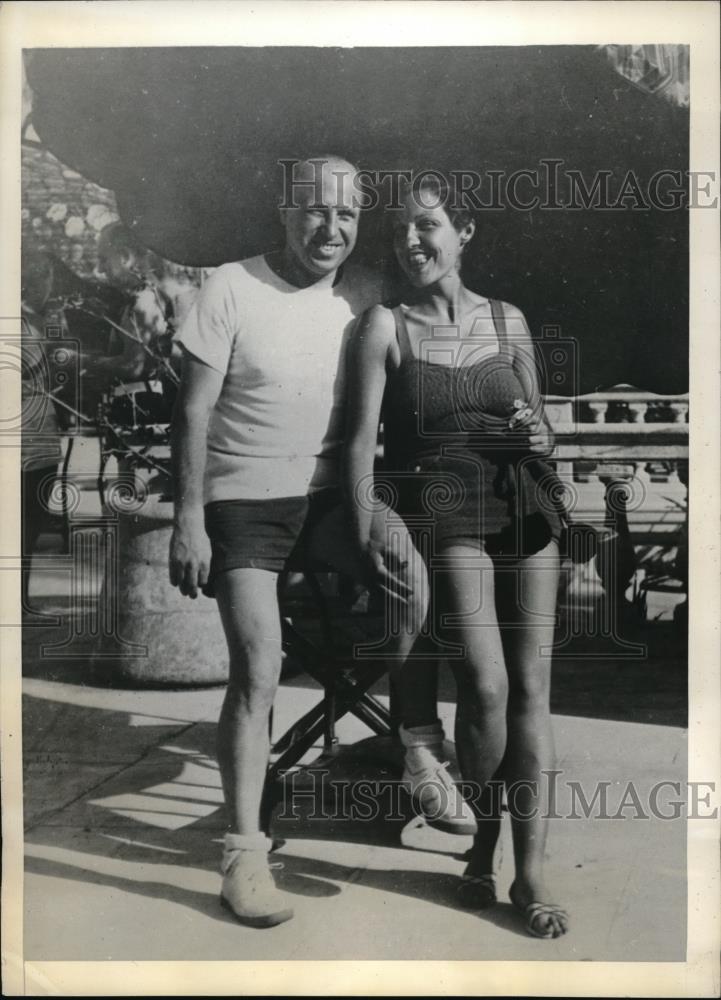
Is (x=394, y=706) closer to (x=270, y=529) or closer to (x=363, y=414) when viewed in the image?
(x=270, y=529)

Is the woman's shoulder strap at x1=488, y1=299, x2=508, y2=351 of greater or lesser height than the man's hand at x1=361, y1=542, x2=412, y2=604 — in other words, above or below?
above

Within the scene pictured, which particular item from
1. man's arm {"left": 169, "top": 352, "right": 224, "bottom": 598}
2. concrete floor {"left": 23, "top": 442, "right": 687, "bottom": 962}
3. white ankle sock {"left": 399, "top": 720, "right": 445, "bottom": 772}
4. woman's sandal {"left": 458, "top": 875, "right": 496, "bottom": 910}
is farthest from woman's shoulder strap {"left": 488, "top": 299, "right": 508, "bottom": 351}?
woman's sandal {"left": 458, "top": 875, "right": 496, "bottom": 910}

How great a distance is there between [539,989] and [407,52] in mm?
3520

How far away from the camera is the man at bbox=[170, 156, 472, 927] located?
4102 mm

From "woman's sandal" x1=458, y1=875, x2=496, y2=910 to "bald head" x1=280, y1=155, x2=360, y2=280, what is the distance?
232 centimetres

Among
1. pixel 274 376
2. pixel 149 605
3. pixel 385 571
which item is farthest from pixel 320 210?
pixel 149 605

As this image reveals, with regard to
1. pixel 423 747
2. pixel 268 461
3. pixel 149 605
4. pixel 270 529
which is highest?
pixel 268 461

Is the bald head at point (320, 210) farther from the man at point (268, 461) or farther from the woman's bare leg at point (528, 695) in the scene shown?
the woman's bare leg at point (528, 695)

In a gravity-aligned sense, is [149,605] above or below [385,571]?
below

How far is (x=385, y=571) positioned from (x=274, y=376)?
2.74 ft

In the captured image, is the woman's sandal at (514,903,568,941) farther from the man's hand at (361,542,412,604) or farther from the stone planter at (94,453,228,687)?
the stone planter at (94,453,228,687)

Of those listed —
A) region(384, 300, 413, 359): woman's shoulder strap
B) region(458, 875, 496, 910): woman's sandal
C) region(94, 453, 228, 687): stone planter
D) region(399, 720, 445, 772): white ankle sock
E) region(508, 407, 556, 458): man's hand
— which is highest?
region(384, 300, 413, 359): woman's shoulder strap

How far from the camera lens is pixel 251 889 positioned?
4082 millimetres

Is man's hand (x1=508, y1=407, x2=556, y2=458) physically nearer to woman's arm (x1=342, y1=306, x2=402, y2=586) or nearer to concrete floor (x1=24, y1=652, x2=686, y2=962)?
woman's arm (x1=342, y1=306, x2=402, y2=586)
